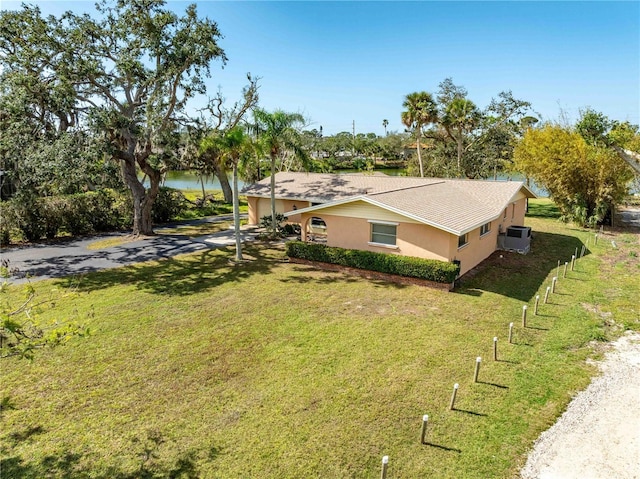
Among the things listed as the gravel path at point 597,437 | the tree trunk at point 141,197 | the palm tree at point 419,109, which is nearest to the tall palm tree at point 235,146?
the tree trunk at point 141,197

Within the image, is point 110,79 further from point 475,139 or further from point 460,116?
point 475,139

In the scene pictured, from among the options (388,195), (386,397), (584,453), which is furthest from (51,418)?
(388,195)

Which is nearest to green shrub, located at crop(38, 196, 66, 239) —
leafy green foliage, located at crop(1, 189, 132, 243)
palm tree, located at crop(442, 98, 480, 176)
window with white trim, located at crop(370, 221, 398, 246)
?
leafy green foliage, located at crop(1, 189, 132, 243)

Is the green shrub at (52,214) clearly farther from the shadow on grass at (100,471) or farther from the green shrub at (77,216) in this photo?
the shadow on grass at (100,471)

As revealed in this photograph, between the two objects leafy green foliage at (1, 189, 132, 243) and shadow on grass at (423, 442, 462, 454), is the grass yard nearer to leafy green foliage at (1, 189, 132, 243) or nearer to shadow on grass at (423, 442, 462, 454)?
shadow on grass at (423, 442, 462, 454)

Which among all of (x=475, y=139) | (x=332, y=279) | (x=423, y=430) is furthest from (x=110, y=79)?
(x=475, y=139)

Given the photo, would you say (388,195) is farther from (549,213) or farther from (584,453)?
(549,213)
